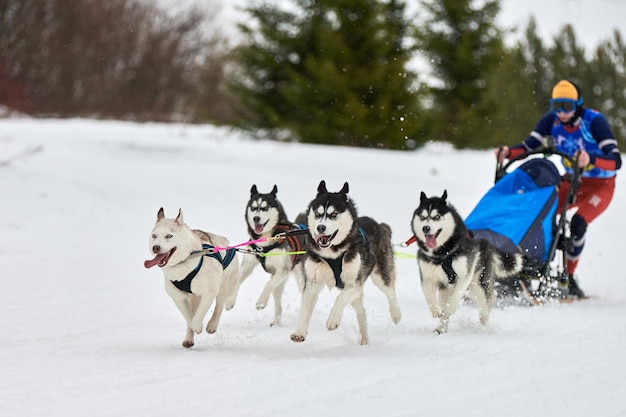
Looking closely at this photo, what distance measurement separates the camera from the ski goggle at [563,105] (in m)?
6.30

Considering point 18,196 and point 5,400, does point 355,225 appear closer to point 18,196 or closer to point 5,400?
point 5,400

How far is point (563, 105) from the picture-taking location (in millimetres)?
6328

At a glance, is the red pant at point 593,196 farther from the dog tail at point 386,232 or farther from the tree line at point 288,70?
the tree line at point 288,70

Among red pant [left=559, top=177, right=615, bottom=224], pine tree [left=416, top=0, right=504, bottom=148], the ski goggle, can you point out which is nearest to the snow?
red pant [left=559, top=177, right=615, bottom=224]

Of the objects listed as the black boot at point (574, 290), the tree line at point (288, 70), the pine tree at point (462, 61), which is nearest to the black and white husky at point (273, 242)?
the black boot at point (574, 290)

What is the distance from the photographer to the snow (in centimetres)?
340

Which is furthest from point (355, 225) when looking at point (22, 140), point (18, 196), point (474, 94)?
point (474, 94)

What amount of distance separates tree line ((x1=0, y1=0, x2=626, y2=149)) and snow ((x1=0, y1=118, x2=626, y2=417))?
17.1 feet

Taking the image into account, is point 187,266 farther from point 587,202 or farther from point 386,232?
→ point 587,202

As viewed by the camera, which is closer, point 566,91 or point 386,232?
point 386,232

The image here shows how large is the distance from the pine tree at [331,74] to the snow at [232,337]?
497 centimetres

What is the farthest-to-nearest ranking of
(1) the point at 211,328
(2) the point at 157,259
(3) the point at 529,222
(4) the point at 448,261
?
(3) the point at 529,222 → (4) the point at 448,261 → (1) the point at 211,328 → (2) the point at 157,259

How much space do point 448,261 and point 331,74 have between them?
11462 mm

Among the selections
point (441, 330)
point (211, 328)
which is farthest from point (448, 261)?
point (211, 328)
